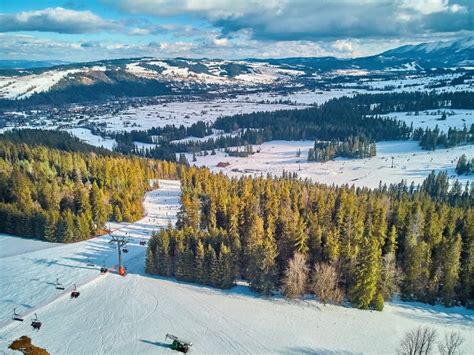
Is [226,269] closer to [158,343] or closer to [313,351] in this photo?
[158,343]

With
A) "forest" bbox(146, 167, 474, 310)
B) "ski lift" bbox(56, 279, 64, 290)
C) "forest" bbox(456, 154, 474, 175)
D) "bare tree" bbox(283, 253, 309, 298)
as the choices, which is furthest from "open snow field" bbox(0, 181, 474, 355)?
"forest" bbox(456, 154, 474, 175)

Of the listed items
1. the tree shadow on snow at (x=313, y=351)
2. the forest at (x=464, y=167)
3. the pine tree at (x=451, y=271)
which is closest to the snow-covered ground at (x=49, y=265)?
the tree shadow on snow at (x=313, y=351)

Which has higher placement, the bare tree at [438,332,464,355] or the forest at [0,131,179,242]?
the forest at [0,131,179,242]

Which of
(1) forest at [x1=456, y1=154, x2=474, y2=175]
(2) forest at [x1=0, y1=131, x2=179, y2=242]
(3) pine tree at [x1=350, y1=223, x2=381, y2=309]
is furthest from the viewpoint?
(1) forest at [x1=456, y1=154, x2=474, y2=175]

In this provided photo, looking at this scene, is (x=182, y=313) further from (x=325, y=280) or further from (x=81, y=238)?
(x=81, y=238)

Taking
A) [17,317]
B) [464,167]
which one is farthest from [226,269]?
[464,167]

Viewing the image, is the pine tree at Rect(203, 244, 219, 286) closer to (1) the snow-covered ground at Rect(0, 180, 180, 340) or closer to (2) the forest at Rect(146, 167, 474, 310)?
(2) the forest at Rect(146, 167, 474, 310)

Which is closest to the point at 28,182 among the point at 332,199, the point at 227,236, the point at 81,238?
the point at 81,238
